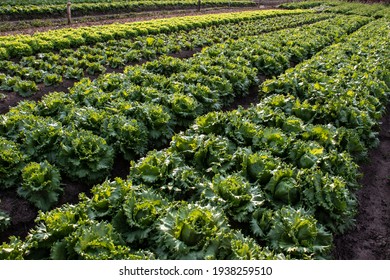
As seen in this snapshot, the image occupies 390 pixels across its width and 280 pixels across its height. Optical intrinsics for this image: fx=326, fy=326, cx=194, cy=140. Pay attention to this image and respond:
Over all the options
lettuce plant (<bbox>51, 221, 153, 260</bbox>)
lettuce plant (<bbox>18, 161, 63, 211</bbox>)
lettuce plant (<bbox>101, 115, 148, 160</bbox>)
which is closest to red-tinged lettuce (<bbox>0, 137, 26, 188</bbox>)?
lettuce plant (<bbox>18, 161, 63, 211</bbox>)

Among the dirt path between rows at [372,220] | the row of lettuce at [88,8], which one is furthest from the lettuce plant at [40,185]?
the row of lettuce at [88,8]

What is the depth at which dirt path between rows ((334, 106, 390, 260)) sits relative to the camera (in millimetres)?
5527

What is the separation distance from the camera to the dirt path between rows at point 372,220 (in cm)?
553

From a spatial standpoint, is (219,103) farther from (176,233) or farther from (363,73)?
(176,233)

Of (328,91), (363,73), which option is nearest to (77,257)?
(328,91)

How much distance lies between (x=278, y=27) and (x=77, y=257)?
25457 millimetres

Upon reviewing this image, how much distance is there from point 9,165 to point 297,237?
202 inches

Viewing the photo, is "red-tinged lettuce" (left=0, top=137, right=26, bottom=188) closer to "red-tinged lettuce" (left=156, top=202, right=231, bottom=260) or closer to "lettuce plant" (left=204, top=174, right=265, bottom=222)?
"red-tinged lettuce" (left=156, top=202, right=231, bottom=260)

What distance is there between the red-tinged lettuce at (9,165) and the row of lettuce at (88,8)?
21388 mm

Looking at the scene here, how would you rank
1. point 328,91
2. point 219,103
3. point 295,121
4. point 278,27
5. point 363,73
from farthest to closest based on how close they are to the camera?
point 278,27 < point 363,73 < point 219,103 < point 328,91 < point 295,121

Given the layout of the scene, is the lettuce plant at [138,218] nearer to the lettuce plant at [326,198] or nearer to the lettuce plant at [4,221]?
the lettuce plant at [4,221]

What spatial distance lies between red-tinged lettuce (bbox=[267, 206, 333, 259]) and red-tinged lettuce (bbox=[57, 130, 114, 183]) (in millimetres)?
3483

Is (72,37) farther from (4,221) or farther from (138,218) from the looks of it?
(138,218)

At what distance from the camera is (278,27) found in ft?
84.6
